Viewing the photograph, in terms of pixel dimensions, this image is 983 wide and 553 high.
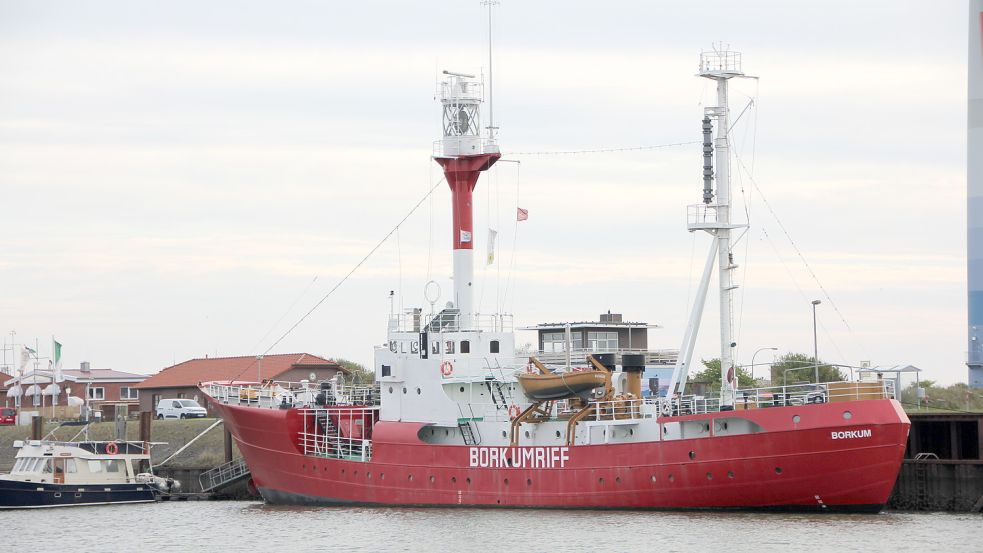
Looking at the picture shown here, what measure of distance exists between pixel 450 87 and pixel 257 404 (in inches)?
488

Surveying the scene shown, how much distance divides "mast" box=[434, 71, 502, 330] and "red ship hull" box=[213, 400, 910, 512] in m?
4.81

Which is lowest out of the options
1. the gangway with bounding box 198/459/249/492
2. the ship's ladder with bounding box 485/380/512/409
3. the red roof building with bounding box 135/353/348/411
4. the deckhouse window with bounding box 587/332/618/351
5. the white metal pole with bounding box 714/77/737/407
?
the gangway with bounding box 198/459/249/492

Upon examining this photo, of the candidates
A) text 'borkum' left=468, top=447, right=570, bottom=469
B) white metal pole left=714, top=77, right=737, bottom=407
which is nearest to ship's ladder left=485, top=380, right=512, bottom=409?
text 'borkum' left=468, top=447, right=570, bottom=469

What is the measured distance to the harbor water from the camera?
3219cm

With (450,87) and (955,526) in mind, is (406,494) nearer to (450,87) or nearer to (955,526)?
(450,87)

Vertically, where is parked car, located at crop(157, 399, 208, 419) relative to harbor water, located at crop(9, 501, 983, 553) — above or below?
above

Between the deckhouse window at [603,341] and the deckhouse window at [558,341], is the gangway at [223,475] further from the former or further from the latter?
the deckhouse window at [603,341]

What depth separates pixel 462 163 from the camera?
4366 cm

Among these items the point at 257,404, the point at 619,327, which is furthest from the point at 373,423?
the point at 619,327

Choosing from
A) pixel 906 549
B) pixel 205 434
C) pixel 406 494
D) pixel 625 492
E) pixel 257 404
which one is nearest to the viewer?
pixel 906 549

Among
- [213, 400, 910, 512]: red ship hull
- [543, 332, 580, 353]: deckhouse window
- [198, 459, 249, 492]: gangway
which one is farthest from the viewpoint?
[543, 332, 580, 353]: deckhouse window

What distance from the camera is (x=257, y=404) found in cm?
4731

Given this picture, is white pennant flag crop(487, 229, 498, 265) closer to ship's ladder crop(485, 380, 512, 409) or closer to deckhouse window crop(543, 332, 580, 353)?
ship's ladder crop(485, 380, 512, 409)

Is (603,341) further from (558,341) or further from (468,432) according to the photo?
(468,432)
